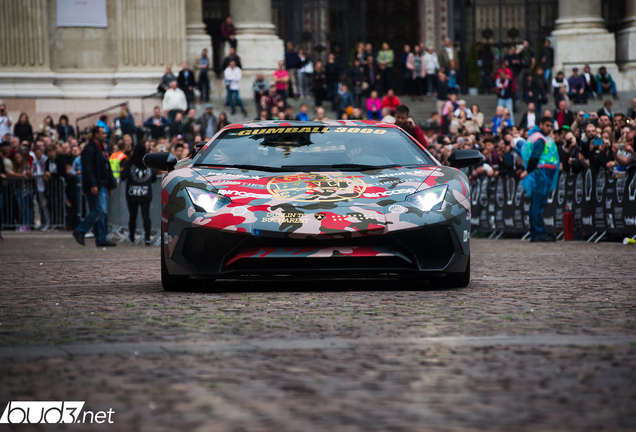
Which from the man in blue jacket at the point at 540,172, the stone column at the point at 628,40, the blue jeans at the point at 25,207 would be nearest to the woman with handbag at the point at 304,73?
the blue jeans at the point at 25,207

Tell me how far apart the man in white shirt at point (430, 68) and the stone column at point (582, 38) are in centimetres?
504

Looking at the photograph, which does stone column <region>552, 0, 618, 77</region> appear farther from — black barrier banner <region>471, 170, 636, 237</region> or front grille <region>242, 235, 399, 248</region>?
front grille <region>242, 235, 399, 248</region>

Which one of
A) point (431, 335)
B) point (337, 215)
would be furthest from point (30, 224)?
point (431, 335)

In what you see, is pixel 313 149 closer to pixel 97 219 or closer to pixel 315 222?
pixel 315 222

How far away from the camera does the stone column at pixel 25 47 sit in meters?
32.2

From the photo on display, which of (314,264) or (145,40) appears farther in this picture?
(145,40)

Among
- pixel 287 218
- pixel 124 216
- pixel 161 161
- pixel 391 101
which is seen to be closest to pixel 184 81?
pixel 391 101

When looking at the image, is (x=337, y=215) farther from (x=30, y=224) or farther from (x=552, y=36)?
(x=552, y=36)

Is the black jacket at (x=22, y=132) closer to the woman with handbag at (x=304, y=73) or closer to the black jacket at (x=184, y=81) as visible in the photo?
the black jacket at (x=184, y=81)

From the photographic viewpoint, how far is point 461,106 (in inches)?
1026

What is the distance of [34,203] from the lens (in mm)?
23328

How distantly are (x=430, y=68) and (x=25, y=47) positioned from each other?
1278 cm

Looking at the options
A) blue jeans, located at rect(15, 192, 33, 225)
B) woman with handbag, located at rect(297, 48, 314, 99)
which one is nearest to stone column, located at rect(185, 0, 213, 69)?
woman with handbag, located at rect(297, 48, 314, 99)

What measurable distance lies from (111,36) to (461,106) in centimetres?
1294
